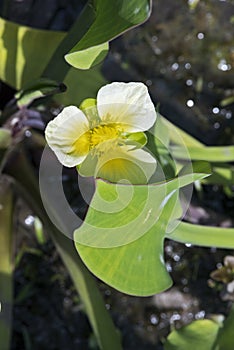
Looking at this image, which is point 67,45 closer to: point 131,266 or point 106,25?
point 106,25

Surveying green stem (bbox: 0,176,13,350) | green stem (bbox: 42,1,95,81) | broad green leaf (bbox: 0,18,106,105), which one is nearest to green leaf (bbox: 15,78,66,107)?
green stem (bbox: 42,1,95,81)

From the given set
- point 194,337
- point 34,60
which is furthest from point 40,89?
point 194,337

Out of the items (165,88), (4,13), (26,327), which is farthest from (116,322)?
(4,13)

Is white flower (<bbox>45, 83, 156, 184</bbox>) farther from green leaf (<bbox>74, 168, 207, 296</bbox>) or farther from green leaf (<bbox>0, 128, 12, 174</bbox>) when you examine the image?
green leaf (<bbox>0, 128, 12, 174</bbox>)

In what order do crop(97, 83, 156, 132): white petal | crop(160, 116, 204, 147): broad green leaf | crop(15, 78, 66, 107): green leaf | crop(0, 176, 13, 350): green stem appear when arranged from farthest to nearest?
crop(0, 176, 13, 350): green stem
crop(160, 116, 204, 147): broad green leaf
crop(15, 78, 66, 107): green leaf
crop(97, 83, 156, 132): white petal

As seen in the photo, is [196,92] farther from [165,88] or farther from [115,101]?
[115,101]
